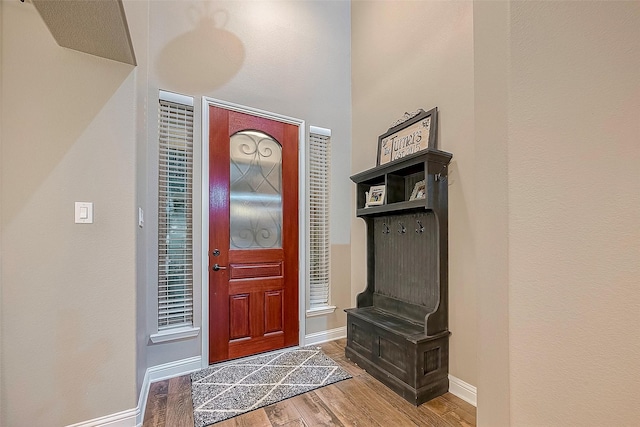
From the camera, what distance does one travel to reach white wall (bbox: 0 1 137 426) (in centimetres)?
158

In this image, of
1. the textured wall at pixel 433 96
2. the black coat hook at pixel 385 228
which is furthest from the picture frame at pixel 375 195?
the textured wall at pixel 433 96

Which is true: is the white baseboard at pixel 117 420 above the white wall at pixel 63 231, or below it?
below

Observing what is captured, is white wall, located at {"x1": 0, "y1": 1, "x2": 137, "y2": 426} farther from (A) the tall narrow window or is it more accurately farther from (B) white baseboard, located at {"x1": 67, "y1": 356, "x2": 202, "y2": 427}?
(A) the tall narrow window

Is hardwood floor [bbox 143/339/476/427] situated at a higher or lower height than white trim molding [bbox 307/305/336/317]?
lower

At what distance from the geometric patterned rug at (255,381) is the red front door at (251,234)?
0.56 ft

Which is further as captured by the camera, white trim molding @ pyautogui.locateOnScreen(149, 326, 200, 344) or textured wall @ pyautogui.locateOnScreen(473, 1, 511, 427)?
white trim molding @ pyautogui.locateOnScreen(149, 326, 200, 344)

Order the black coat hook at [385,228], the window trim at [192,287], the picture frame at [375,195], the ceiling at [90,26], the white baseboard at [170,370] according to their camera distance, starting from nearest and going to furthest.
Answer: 1. the ceiling at [90,26]
2. the white baseboard at [170,370]
3. the window trim at [192,287]
4. the picture frame at [375,195]
5. the black coat hook at [385,228]

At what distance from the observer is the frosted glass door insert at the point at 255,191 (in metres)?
2.86

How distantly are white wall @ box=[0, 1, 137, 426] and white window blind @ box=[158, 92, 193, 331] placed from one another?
2.41 feet

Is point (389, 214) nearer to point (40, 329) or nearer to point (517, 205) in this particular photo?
point (517, 205)

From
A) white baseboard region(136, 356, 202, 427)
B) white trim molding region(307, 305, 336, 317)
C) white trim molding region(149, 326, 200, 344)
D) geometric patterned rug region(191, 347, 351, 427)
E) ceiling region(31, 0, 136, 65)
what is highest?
ceiling region(31, 0, 136, 65)

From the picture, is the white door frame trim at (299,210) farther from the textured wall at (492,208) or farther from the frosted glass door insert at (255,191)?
the textured wall at (492,208)

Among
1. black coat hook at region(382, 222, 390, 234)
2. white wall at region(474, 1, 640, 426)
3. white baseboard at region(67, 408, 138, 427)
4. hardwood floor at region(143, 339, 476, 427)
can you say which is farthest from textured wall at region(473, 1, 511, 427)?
white baseboard at region(67, 408, 138, 427)

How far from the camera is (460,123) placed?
7.42 feet
